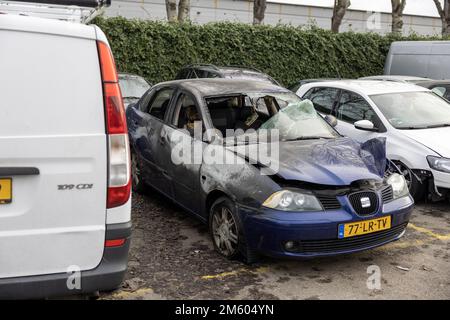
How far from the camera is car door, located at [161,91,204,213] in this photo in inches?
186

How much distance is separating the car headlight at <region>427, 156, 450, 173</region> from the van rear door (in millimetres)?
4247

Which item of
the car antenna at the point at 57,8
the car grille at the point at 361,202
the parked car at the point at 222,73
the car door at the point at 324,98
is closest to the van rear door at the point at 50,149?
the car antenna at the point at 57,8

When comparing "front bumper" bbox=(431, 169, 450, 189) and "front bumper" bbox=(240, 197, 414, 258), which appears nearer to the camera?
"front bumper" bbox=(240, 197, 414, 258)

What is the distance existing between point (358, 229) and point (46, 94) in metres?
2.59

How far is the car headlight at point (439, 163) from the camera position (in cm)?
563

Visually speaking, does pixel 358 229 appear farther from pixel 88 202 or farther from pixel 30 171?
pixel 30 171

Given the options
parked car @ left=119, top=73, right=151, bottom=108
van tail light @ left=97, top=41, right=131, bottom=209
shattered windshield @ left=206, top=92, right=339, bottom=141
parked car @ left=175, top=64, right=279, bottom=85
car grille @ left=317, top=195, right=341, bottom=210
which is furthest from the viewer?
parked car @ left=175, top=64, right=279, bottom=85

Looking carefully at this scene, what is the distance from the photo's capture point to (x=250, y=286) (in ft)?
12.7

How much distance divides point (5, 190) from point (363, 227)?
270 cm

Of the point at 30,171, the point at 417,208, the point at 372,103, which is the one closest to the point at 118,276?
the point at 30,171

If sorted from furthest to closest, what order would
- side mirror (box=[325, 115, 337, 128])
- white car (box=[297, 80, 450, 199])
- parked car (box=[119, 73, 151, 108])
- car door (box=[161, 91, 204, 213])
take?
parked car (box=[119, 73, 151, 108]) < white car (box=[297, 80, 450, 199]) < side mirror (box=[325, 115, 337, 128]) < car door (box=[161, 91, 204, 213])

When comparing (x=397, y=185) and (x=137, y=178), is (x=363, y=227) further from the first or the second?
(x=137, y=178)

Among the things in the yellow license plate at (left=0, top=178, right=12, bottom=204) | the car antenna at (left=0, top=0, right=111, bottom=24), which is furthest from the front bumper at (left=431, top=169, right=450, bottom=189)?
the yellow license plate at (left=0, top=178, right=12, bottom=204)

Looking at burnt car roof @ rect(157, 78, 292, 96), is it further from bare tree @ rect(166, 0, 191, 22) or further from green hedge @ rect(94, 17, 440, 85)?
bare tree @ rect(166, 0, 191, 22)
